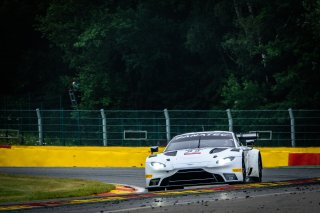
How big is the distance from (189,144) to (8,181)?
4.52m

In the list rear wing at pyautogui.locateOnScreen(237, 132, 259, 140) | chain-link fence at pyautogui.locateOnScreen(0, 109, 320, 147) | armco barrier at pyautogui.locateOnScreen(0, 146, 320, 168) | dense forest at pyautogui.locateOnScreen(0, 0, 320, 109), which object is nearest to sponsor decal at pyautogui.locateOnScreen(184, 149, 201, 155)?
rear wing at pyautogui.locateOnScreen(237, 132, 259, 140)

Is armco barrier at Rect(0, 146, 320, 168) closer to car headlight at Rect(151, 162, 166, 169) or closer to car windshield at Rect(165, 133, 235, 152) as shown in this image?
car windshield at Rect(165, 133, 235, 152)

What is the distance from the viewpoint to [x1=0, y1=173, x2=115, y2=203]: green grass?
18.0m

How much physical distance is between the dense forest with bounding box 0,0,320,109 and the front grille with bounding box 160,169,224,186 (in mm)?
21794

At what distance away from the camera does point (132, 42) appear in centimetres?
4891

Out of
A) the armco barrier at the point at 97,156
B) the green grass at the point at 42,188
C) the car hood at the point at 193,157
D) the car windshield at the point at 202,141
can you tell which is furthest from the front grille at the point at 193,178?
the armco barrier at the point at 97,156

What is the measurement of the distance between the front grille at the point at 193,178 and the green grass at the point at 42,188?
1598 millimetres

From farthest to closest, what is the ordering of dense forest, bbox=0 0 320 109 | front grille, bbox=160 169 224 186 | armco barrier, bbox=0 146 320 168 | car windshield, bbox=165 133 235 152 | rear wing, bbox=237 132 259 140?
1. dense forest, bbox=0 0 320 109
2. armco barrier, bbox=0 146 320 168
3. rear wing, bbox=237 132 259 140
4. car windshield, bbox=165 133 235 152
5. front grille, bbox=160 169 224 186

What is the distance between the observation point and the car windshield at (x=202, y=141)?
20.0 m

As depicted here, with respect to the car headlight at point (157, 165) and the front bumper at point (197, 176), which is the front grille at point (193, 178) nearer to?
the front bumper at point (197, 176)

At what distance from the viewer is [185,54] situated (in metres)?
50.7

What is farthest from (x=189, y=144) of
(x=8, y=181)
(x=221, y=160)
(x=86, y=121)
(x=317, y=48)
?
(x=317, y=48)

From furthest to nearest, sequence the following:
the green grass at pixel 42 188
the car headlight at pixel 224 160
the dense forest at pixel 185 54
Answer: the dense forest at pixel 185 54
the car headlight at pixel 224 160
the green grass at pixel 42 188

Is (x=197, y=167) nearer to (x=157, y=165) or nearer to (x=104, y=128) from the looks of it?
(x=157, y=165)
